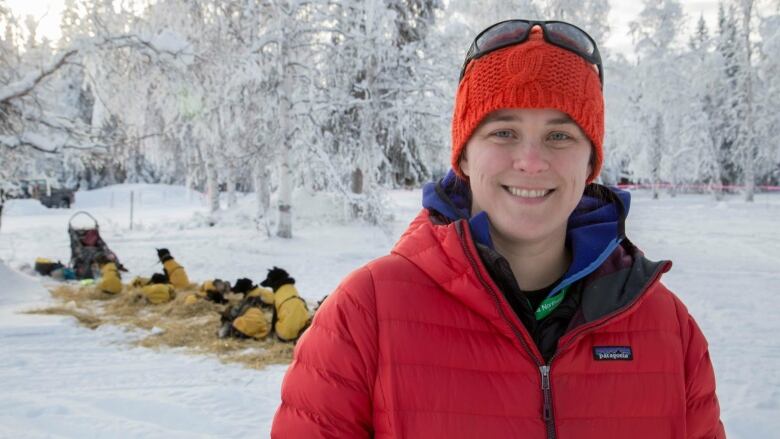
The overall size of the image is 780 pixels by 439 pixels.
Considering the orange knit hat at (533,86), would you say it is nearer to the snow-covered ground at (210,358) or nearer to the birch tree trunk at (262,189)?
the snow-covered ground at (210,358)

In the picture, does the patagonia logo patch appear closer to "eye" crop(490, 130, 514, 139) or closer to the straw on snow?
"eye" crop(490, 130, 514, 139)

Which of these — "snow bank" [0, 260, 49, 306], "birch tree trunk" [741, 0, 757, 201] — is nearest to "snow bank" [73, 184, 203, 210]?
"snow bank" [0, 260, 49, 306]

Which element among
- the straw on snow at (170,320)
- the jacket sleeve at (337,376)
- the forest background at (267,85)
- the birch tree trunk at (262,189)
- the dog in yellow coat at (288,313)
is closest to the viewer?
the jacket sleeve at (337,376)

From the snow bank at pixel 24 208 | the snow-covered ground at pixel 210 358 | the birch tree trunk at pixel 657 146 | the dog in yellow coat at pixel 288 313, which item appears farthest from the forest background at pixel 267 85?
the snow bank at pixel 24 208

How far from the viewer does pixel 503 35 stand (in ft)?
4.86

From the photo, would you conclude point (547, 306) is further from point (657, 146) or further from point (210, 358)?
point (657, 146)

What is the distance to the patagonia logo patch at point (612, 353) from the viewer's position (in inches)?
53.3

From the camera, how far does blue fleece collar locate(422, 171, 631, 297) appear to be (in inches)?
56.5

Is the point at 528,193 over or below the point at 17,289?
over

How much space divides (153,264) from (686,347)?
11.2 m

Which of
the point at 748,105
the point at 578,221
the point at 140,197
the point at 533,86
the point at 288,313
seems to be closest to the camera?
the point at 533,86

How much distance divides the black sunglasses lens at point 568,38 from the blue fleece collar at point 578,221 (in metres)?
0.44

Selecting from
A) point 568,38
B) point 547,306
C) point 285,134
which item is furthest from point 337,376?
point 285,134

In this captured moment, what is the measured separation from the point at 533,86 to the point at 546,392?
2.43 ft
